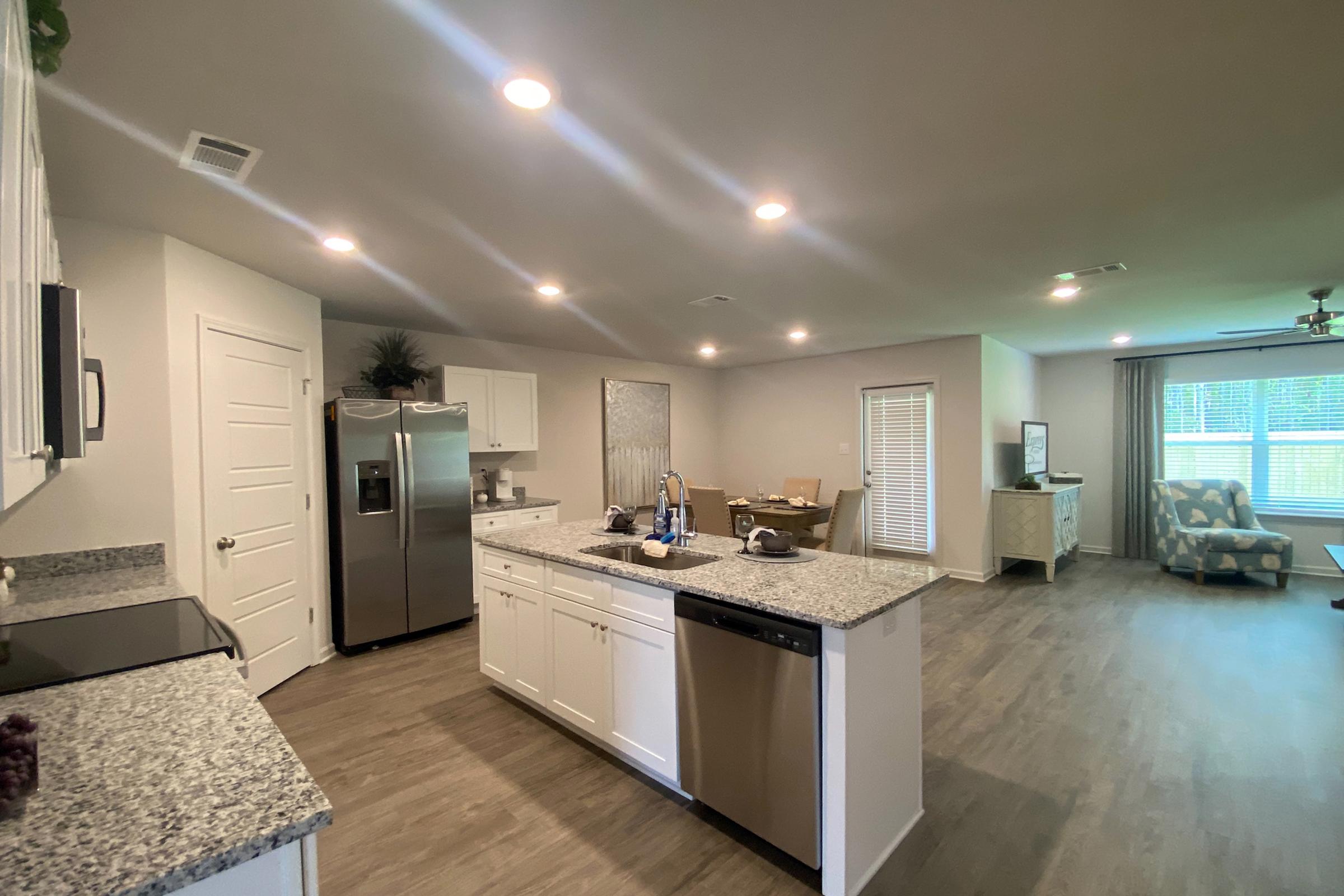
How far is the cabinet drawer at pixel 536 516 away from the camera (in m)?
→ 4.88

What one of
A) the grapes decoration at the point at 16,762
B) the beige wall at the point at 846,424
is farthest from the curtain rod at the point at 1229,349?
the grapes decoration at the point at 16,762

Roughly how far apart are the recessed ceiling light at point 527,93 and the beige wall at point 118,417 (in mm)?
2117

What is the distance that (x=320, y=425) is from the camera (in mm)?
3730

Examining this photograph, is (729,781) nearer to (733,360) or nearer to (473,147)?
(473,147)

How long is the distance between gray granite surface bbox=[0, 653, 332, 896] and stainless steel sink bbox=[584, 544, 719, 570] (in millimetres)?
1558

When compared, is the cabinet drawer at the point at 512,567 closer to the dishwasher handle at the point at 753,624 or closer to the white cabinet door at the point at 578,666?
the white cabinet door at the point at 578,666

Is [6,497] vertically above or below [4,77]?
below

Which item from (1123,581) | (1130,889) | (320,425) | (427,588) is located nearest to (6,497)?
(1130,889)

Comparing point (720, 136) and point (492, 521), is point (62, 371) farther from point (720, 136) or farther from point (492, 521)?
point (492, 521)

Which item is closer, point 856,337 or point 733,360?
point 856,337

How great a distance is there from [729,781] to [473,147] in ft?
7.60

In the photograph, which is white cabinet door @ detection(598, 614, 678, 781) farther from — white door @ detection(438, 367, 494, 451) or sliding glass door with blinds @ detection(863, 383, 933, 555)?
sliding glass door with blinds @ detection(863, 383, 933, 555)

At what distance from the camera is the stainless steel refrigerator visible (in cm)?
376

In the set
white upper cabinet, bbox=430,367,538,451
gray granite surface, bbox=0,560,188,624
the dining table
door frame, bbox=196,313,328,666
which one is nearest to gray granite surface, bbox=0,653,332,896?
gray granite surface, bbox=0,560,188,624
